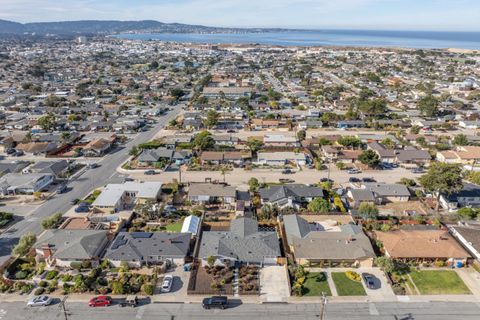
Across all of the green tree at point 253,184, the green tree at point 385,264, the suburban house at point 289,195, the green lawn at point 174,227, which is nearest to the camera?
the green tree at point 385,264

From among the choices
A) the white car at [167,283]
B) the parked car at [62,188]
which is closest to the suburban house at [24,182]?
the parked car at [62,188]

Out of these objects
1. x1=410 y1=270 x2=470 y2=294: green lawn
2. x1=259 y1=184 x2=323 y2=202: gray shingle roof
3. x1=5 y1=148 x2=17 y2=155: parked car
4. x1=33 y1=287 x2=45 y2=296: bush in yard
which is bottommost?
x1=33 y1=287 x2=45 y2=296: bush in yard

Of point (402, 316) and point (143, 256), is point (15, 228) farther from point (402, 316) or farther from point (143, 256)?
point (402, 316)

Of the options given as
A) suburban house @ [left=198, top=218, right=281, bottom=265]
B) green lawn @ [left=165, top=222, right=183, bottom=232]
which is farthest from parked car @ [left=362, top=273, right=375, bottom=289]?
green lawn @ [left=165, top=222, right=183, bottom=232]

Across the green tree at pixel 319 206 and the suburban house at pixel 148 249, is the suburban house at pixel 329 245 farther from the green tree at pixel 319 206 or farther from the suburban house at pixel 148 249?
the suburban house at pixel 148 249

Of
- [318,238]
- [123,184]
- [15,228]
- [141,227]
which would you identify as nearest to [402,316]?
[318,238]

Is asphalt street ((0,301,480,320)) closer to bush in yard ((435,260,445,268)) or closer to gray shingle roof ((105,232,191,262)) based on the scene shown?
bush in yard ((435,260,445,268))

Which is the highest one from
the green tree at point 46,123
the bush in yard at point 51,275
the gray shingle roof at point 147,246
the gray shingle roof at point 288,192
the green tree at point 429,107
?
the green tree at point 429,107

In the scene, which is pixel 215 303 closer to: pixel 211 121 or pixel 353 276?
pixel 353 276
